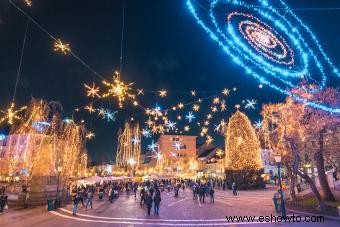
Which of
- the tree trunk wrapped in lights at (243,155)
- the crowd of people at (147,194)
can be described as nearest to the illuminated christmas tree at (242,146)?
the tree trunk wrapped in lights at (243,155)

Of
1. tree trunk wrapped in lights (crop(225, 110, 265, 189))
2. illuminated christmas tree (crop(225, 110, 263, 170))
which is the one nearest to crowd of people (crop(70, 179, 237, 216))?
tree trunk wrapped in lights (crop(225, 110, 265, 189))

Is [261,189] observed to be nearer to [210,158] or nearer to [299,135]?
[299,135]

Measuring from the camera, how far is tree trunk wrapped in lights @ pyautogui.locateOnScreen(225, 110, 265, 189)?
40.4 metres

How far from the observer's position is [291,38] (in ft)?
47.2

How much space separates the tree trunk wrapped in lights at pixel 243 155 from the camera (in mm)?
40406

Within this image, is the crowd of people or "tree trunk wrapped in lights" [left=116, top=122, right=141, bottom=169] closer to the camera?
the crowd of people

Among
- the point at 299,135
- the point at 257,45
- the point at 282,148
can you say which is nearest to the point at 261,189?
the point at 282,148

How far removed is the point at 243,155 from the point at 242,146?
1.27 metres

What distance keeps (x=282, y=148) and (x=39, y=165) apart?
954 inches

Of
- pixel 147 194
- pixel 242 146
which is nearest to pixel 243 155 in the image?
pixel 242 146

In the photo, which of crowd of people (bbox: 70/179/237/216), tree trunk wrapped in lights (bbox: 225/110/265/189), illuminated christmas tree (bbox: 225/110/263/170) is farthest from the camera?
illuminated christmas tree (bbox: 225/110/263/170)

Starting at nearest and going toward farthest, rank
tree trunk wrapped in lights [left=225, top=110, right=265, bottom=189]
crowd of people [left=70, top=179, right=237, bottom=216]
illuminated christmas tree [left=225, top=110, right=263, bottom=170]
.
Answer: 1. crowd of people [left=70, top=179, right=237, bottom=216]
2. tree trunk wrapped in lights [left=225, top=110, right=265, bottom=189]
3. illuminated christmas tree [left=225, top=110, right=263, bottom=170]

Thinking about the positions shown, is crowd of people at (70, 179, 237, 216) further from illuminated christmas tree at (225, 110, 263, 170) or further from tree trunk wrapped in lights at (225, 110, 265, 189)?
illuminated christmas tree at (225, 110, 263, 170)

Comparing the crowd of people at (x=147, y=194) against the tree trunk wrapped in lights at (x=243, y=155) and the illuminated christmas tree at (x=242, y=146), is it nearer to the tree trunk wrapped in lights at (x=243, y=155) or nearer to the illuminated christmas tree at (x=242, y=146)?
the tree trunk wrapped in lights at (x=243, y=155)
